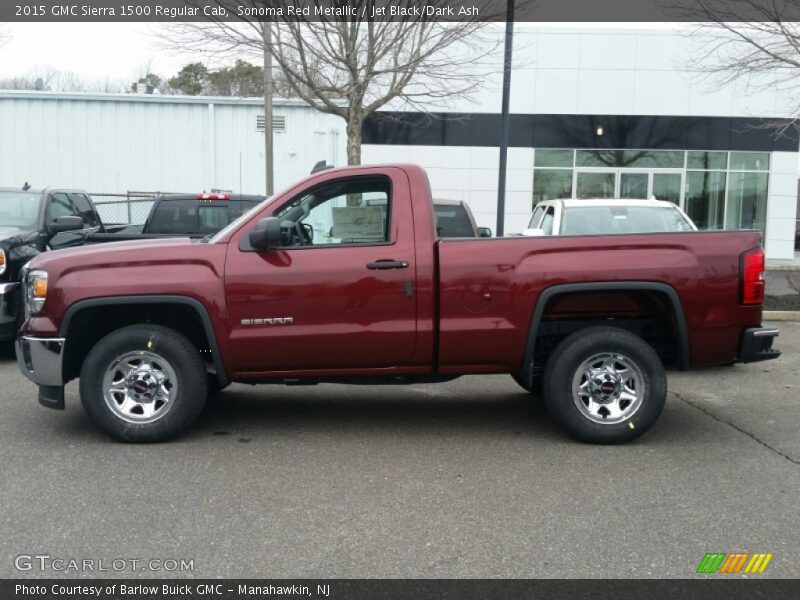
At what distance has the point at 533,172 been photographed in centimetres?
2338

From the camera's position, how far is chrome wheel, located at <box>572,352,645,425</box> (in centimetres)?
578

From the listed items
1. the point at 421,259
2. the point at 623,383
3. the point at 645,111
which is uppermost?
the point at 645,111

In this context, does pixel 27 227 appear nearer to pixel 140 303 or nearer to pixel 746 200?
pixel 140 303

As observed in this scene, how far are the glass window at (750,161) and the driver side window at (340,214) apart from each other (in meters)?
20.2

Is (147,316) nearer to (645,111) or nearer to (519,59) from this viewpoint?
(519,59)

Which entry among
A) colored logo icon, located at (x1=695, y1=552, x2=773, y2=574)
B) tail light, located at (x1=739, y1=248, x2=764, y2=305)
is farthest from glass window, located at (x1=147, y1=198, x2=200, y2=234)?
Result: colored logo icon, located at (x1=695, y1=552, x2=773, y2=574)

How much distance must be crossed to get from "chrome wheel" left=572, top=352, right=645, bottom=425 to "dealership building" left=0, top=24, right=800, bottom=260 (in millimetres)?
16021

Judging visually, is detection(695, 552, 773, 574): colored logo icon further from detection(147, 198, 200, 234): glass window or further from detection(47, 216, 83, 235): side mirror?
detection(147, 198, 200, 234): glass window

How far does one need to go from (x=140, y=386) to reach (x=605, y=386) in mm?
3342

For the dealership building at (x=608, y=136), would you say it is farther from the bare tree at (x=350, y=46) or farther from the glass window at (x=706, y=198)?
the bare tree at (x=350, y=46)

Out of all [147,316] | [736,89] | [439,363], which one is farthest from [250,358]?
[736,89]

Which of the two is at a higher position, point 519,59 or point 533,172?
point 519,59

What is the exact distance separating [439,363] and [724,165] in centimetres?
2030
